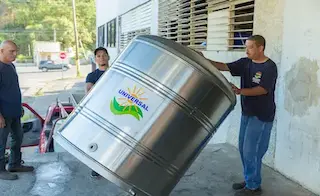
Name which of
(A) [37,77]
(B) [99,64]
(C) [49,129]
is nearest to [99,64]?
(B) [99,64]

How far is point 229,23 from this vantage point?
600cm

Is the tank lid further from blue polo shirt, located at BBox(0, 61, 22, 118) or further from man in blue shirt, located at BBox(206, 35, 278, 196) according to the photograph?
blue polo shirt, located at BBox(0, 61, 22, 118)

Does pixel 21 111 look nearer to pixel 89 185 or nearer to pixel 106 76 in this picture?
pixel 89 185

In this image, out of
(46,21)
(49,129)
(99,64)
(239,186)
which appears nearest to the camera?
(239,186)

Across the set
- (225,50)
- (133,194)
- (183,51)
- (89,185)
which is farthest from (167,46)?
(225,50)

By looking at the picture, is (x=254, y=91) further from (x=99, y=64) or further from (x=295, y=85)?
(x=99, y=64)

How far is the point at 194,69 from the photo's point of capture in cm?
257

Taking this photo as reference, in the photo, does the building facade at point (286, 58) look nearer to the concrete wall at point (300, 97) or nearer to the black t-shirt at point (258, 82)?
the concrete wall at point (300, 97)

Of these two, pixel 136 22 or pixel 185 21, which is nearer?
pixel 185 21

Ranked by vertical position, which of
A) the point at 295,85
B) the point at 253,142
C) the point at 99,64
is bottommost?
the point at 253,142

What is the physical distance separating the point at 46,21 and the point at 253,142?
50563 mm

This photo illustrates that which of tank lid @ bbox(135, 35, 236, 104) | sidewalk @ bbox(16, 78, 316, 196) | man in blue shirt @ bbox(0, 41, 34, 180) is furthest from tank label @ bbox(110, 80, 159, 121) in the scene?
man in blue shirt @ bbox(0, 41, 34, 180)

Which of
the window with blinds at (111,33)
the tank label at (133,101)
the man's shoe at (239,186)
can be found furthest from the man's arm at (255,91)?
the window with blinds at (111,33)

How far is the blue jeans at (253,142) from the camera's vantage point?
12.4 feet
